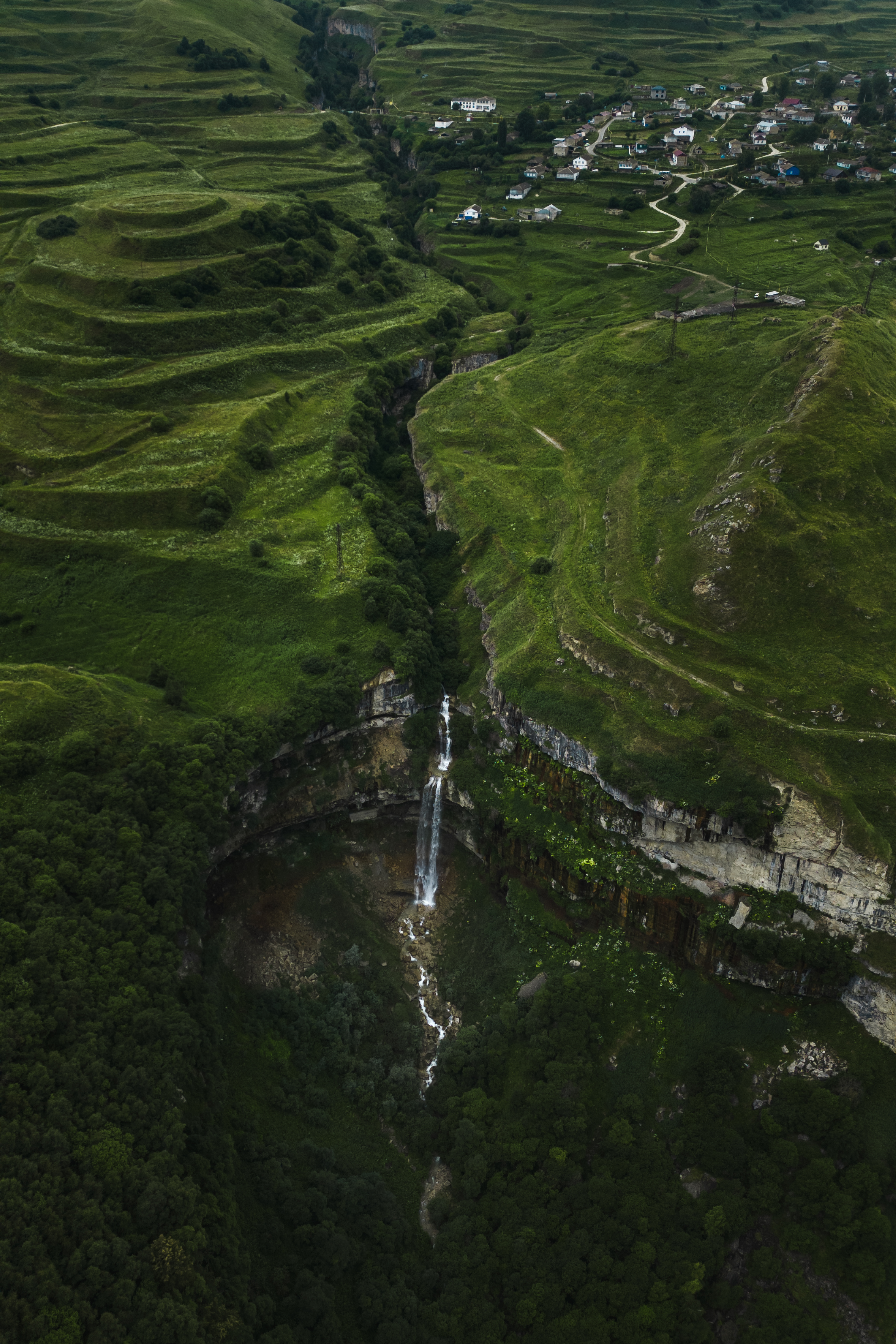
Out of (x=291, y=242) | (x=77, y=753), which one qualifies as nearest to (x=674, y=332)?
(x=291, y=242)

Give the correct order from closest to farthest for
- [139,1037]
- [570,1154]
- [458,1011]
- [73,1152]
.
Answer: [73,1152], [139,1037], [570,1154], [458,1011]

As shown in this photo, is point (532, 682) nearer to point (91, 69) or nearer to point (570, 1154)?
point (570, 1154)

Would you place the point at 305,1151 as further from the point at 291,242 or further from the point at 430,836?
the point at 291,242

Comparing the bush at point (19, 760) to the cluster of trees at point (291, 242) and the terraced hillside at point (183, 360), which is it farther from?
the cluster of trees at point (291, 242)

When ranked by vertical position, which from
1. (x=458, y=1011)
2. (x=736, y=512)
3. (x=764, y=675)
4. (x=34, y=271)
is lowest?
(x=458, y=1011)

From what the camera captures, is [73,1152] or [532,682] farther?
[532,682]

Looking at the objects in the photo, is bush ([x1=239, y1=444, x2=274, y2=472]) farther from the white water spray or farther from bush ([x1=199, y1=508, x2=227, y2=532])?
the white water spray

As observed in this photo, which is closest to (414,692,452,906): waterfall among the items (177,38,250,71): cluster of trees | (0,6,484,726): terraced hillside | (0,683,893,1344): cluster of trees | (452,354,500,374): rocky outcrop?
(0,6,484,726): terraced hillside

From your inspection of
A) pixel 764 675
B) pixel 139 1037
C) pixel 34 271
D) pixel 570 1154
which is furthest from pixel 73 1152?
pixel 34 271
